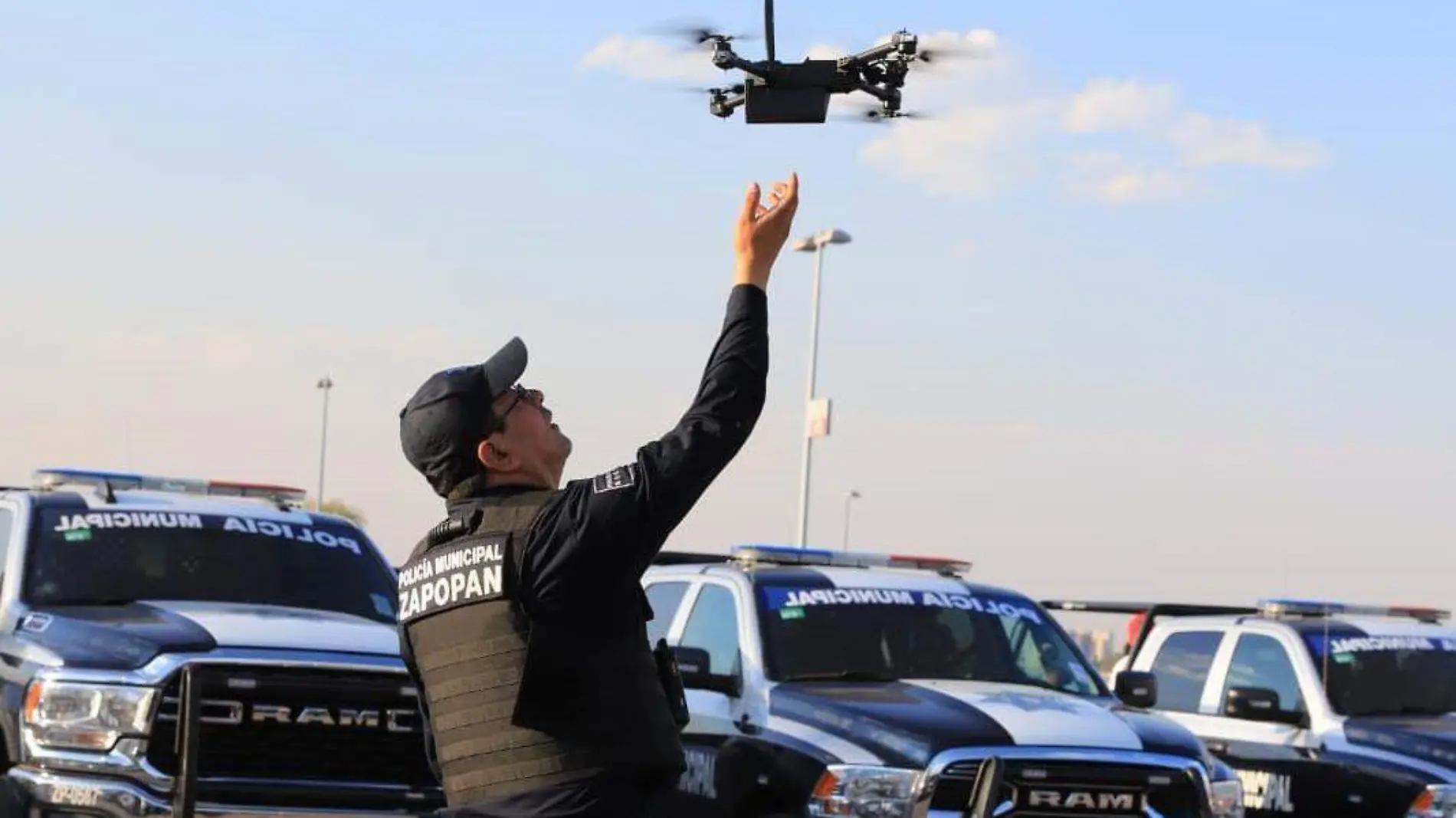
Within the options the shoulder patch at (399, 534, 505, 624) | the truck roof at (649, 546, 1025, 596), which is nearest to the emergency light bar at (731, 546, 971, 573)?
the truck roof at (649, 546, 1025, 596)

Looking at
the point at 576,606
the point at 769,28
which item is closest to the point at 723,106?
the point at 769,28

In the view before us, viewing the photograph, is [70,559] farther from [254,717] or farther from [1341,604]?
[1341,604]

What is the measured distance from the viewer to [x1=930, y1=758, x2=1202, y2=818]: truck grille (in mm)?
8203

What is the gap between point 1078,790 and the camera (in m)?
8.30

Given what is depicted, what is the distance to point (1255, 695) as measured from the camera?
11.0 metres

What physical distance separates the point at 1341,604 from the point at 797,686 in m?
4.15

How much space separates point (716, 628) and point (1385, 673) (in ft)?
12.2

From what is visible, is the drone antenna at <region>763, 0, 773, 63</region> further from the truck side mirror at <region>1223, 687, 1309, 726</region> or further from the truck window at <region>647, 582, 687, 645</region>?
the truck side mirror at <region>1223, 687, 1309, 726</region>

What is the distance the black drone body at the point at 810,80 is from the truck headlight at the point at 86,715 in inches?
166

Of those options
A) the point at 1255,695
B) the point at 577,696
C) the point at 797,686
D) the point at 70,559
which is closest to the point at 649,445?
Result: the point at 577,696

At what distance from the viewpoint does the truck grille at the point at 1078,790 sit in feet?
26.9

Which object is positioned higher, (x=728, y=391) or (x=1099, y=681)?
(x=728, y=391)

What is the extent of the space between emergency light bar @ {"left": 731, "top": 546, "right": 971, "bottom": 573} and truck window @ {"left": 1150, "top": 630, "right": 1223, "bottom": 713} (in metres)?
2.02

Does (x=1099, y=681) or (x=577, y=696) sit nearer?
(x=577, y=696)
